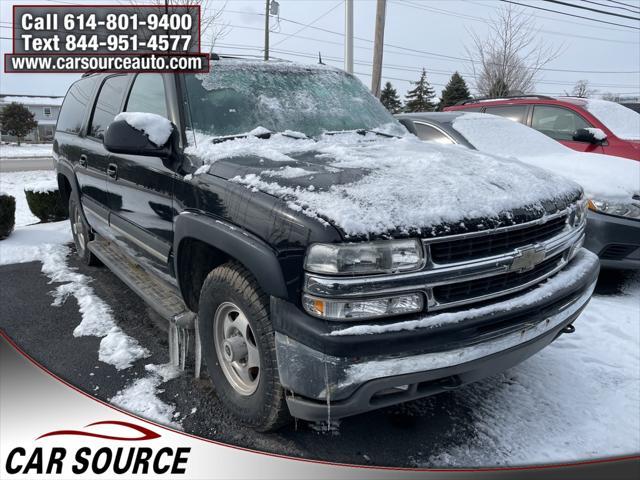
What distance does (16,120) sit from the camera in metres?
40.1

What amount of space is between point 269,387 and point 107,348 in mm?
1726

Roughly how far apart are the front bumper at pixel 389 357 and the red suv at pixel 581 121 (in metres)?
4.79

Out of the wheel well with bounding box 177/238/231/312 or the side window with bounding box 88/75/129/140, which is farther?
the side window with bounding box 88/75/129/140

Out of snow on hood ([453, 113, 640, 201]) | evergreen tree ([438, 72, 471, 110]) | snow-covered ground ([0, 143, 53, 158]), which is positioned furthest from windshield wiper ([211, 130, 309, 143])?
evergreen tree ([438, 72, 471, 110])

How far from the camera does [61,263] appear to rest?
209 inches

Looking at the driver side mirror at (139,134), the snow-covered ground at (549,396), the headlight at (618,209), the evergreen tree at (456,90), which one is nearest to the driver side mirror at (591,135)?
the headlight at (618,209)

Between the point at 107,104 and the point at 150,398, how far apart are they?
2.47 m

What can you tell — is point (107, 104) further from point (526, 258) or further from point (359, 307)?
point (526, 258)

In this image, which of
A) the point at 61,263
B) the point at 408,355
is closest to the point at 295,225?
the point at 408,355

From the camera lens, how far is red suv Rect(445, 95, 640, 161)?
590 cm

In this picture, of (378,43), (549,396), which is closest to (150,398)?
(549,396)

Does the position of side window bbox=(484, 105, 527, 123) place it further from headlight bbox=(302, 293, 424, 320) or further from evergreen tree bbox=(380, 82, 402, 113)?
evergreen tree bbox=(380, 82, 402, 113)

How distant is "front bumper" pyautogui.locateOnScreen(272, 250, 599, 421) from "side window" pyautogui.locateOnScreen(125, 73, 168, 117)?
169 centimetres

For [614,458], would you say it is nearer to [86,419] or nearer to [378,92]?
[86,419]
